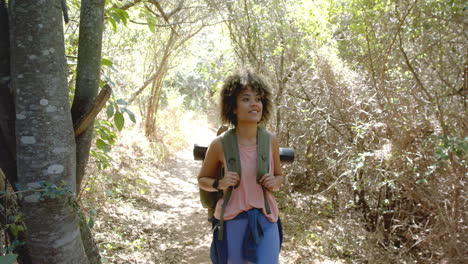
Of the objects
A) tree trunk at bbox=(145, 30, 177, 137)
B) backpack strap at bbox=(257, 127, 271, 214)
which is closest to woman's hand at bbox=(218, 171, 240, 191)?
backpack strap at bbox=(257, 127, 271, 214)

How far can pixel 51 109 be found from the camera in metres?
1.74

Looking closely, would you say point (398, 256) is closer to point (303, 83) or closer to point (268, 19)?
point (303, 83)

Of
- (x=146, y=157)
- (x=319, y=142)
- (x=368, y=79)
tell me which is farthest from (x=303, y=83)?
(x=146, y=157)

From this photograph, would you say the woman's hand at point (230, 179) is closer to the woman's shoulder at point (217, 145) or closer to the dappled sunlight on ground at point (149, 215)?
the woman's shoulder at point (217, 145)

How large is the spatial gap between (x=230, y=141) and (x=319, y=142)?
3888mm

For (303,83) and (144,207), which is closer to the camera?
(303,83)

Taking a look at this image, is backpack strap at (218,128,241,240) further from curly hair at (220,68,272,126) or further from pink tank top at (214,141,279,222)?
curly hair at (220,68,272,126)

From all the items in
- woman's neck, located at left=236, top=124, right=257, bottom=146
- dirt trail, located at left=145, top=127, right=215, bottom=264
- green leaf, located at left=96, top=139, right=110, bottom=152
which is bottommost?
dirt trail, located at left=145, top=127, right=215, bottom=264

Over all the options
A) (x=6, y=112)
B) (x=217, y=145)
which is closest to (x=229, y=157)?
(x=217, y=145)

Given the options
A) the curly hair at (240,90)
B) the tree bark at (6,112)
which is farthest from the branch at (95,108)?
the curly hair at (240,90)

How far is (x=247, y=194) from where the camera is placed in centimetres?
229

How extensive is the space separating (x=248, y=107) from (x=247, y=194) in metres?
0.61

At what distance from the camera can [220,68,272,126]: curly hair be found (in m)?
2.47

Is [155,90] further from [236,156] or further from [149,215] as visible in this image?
[236,156]
